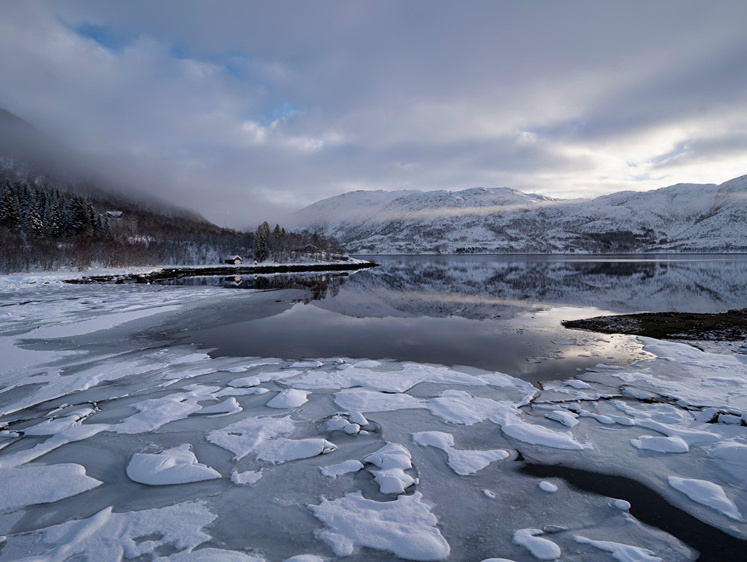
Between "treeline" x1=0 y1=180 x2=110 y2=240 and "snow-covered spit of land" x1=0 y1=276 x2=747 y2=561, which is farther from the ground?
"treeline" x1=0 y1=180 x2=110 y2=240

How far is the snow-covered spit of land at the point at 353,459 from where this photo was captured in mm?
4449

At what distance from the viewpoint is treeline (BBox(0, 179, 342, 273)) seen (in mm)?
64812

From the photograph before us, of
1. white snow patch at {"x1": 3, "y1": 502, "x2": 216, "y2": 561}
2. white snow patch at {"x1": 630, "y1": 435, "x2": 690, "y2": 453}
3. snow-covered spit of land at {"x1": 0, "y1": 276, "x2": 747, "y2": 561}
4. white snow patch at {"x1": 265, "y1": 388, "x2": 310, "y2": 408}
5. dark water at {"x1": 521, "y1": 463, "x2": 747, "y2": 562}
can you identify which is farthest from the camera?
white snow patch at {"x1": 265, "y1": 388, "x2": 310, "y2": 408}

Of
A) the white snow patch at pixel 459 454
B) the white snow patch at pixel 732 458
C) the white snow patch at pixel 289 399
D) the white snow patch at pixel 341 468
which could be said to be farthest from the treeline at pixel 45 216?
the white snow patch at pixel 732 458

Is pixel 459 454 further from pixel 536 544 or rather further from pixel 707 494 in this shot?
pixel 707 494

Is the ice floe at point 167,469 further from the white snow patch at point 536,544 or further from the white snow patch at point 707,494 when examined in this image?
the white snow patch at point 707,494

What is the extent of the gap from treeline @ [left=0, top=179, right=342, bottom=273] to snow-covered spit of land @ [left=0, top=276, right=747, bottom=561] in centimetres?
7082

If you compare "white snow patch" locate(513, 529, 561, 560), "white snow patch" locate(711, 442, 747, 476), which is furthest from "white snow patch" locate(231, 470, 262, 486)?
"white snow patch" locate(711, 442, 747, 476)

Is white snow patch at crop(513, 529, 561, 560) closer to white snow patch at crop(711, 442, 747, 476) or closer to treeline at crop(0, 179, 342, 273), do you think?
white snow patch at crop(711, 442, 747, 476)

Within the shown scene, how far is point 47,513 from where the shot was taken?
4840mm

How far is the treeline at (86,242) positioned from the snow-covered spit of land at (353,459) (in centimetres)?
7082

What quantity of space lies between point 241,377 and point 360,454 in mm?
5631

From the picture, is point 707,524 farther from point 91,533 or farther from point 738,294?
point 738,294

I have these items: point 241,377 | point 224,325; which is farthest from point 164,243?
point 241,377
